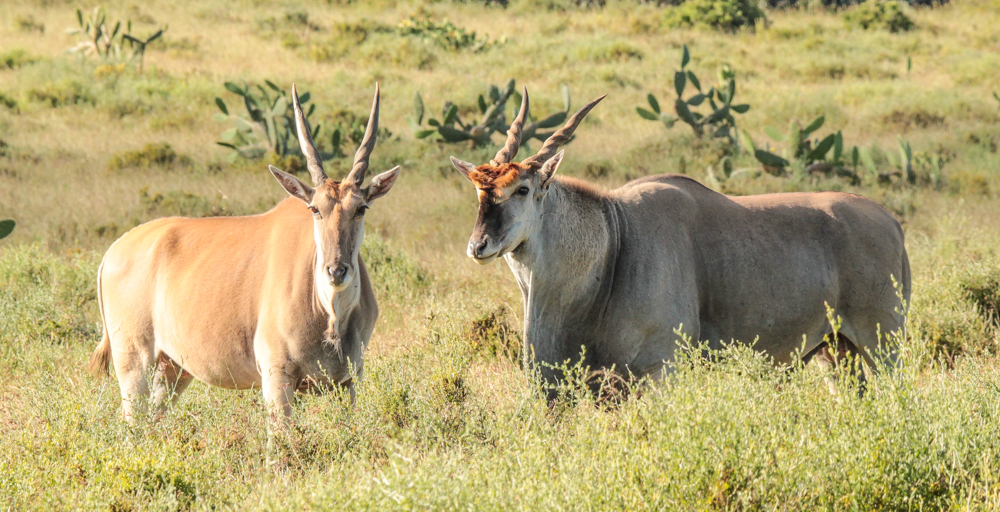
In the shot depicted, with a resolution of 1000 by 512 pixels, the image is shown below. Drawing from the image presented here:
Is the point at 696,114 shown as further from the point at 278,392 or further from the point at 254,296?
the point at 278,392

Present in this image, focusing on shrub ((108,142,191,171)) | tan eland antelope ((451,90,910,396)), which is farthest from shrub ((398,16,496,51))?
tan eland antelope ((451,90,910,396))

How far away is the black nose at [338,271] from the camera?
16.4 ft

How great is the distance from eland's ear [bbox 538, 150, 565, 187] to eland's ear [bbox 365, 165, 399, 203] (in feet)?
3.06

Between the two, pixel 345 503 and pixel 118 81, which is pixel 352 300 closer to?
pixel 345 503

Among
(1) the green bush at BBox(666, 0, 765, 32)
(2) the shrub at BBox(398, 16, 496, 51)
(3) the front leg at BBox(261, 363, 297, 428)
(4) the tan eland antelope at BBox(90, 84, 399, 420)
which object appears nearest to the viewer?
(3) the front leg at BBox(261, 363, 297, 428)

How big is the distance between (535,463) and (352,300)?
210 centimetres

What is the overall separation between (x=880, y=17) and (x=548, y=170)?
3315 cm

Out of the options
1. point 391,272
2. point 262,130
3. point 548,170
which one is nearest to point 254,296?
point 548,170

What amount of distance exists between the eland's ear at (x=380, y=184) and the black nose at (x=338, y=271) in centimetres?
55

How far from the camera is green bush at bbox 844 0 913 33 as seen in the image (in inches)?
1328

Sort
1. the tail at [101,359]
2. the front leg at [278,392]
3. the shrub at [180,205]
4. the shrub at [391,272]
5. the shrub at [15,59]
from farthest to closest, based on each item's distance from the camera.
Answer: the shrub at [15,59] < the shrub at [180,205] < the shrub at [391,272] < the tail at [101,359] < the front leg at [278,392]

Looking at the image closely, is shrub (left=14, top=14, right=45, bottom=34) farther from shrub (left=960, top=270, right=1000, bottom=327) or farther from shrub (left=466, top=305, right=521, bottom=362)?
A: shrub (left=960, top=270, right=1000, bottom=327)

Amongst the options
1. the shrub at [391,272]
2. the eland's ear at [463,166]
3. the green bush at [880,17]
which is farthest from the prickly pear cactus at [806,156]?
the green bush at [880,17]

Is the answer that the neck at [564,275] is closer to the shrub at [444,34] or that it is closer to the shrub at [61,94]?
the shrub at [61,94]
